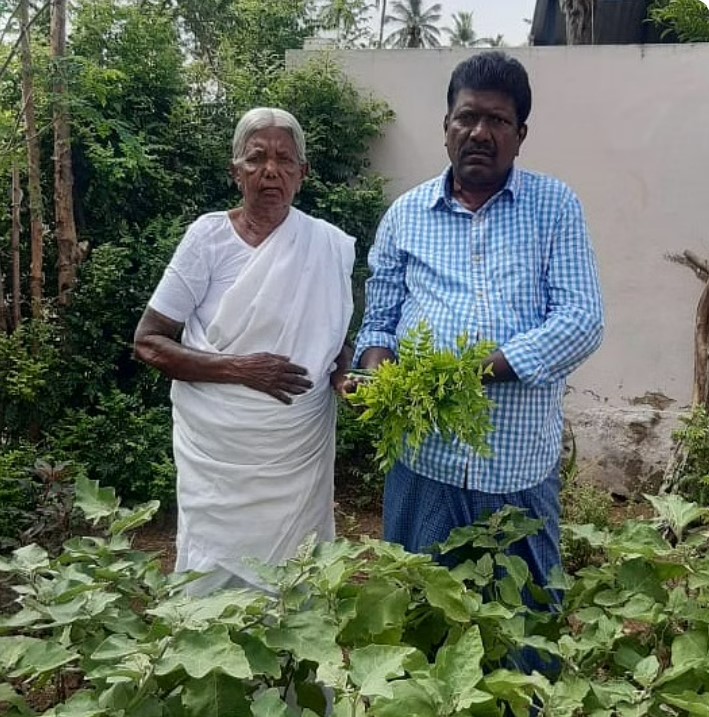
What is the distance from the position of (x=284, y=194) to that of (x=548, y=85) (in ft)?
11.5

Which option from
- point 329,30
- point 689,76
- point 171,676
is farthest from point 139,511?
point 329,30

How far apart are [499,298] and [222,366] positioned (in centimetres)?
75

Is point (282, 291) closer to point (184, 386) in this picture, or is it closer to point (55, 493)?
point (184, 386)

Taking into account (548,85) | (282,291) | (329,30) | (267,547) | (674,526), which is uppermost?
(329,30)

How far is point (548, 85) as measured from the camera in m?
5.20

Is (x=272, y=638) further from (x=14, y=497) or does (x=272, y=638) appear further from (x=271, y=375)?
(x=14, y=497)

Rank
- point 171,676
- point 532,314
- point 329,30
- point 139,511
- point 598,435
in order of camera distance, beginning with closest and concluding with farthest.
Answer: point 171,676 → point 139,511 → point 532,314 → point 598,435 → point 329,30

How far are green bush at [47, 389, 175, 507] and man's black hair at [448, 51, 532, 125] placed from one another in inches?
128

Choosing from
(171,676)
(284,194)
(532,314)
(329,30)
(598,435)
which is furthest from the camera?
(329,30)

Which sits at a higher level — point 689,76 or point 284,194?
point 689,76

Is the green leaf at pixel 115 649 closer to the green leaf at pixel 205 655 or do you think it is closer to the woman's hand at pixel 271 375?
the green leaf at pixel 205 655

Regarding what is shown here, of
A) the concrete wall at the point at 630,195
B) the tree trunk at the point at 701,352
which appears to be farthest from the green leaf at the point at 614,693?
the concrete wall at the point at 630,195

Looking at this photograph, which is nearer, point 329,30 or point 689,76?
point 689,76

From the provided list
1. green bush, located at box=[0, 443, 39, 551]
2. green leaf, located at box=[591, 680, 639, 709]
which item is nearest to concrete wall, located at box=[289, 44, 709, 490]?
green bush, located at box=[0, 443, 39, 551]
